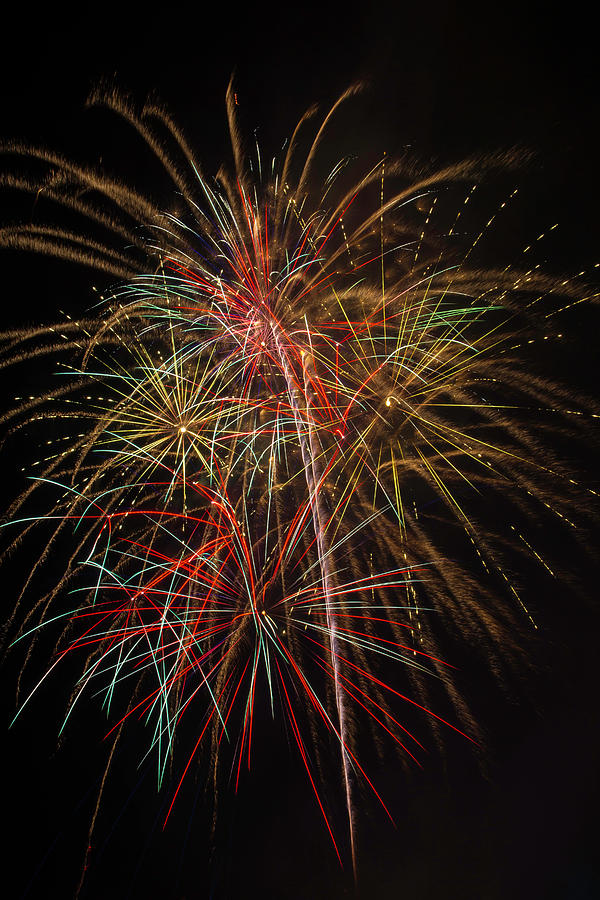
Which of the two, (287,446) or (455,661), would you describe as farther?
(287,446)

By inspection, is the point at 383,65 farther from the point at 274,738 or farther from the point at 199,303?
the point at 274,738

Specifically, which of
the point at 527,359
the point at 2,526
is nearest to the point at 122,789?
the point at 2,526

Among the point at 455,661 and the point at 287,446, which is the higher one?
the point at 287,446
